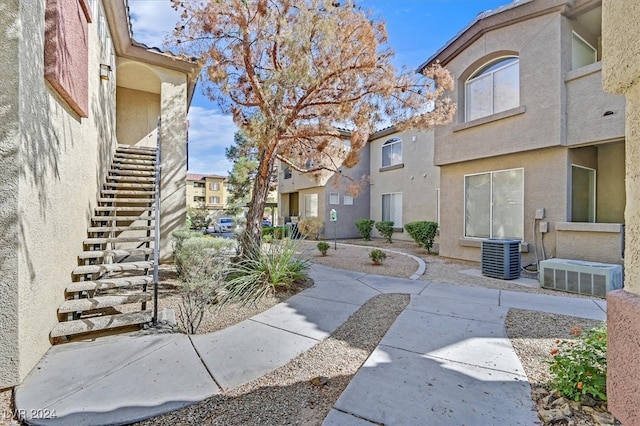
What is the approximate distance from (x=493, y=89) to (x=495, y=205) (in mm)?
3364

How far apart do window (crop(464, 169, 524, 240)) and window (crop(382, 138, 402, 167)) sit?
7324 mm

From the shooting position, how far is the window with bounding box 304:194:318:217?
18905mm

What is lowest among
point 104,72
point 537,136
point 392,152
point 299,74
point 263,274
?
point 263,274

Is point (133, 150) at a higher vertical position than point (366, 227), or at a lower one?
higher

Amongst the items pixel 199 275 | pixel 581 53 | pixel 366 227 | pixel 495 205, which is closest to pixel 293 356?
pixel 199 275

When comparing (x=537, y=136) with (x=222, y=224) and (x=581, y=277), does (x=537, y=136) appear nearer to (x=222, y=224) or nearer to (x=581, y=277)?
(x=581, y=277)

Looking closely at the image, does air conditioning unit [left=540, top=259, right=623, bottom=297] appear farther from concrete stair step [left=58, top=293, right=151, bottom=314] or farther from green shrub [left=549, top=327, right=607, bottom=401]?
concrete stair step [left=58, top=293, right=151, bottom=314]

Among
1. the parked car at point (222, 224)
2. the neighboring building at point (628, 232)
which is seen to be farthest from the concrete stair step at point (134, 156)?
the parked car at point (222, 224)

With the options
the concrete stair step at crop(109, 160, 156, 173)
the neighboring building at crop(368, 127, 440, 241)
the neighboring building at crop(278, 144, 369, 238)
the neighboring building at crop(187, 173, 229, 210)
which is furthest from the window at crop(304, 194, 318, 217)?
the neighboring building at crop(187, 173, 229, 210)

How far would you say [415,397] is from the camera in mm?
2645

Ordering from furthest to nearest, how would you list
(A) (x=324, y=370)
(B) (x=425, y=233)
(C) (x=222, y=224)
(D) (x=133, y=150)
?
1. (C) (x=222, y=224)
2. (B) (x=425, y=233)
3. (D) (x=133, y=150)
4. (A) (x=324, y=370)

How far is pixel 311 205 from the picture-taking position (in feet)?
63.7

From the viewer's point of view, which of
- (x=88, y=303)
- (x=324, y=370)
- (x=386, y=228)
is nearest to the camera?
(x=324, y=370)

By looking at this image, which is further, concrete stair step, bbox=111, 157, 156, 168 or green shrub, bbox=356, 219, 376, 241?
green shrub, bbox=356, 219, 376, 241
